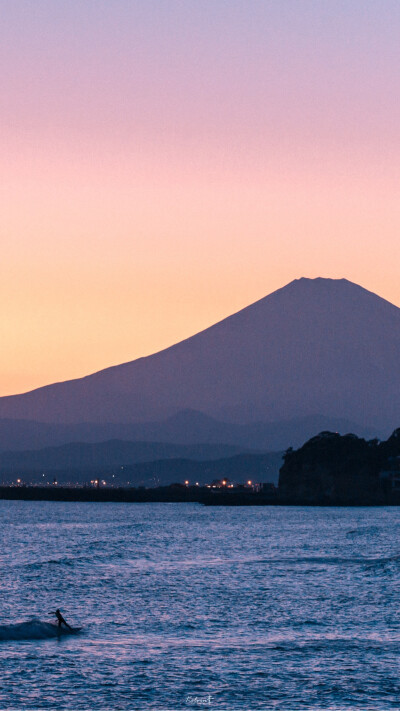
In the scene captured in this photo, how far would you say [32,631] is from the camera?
4722 centimetres

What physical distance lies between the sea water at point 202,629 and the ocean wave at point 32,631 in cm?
7

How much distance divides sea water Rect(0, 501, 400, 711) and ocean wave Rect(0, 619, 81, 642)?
73 mm

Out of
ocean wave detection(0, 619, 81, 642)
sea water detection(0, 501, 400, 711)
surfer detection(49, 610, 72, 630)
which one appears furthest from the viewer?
ocean wave detection(0, 619, 81, 642)

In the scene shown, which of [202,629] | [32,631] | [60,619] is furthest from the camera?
[202,629]

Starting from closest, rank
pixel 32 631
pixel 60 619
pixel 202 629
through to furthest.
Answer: pixel 60 619, pixel 32 631, pixel 202 629

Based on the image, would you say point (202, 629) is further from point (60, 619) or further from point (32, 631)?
point (32, 631)

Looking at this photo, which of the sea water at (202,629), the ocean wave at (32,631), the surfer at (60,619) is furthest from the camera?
the ocean wave at (32,631)

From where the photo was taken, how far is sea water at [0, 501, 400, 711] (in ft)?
117

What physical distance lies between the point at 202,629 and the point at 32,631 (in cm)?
765

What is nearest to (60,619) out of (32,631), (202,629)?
(32,631)

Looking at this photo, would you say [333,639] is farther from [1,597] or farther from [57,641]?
[1,597]

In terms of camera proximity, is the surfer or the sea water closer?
the sea water

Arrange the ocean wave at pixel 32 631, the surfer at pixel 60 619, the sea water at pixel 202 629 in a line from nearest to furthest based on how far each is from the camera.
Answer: the sea water at pixel 202 629
the surfer at pixel 60 619
the ocean wave at pixel 32 631

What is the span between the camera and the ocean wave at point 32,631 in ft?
153
